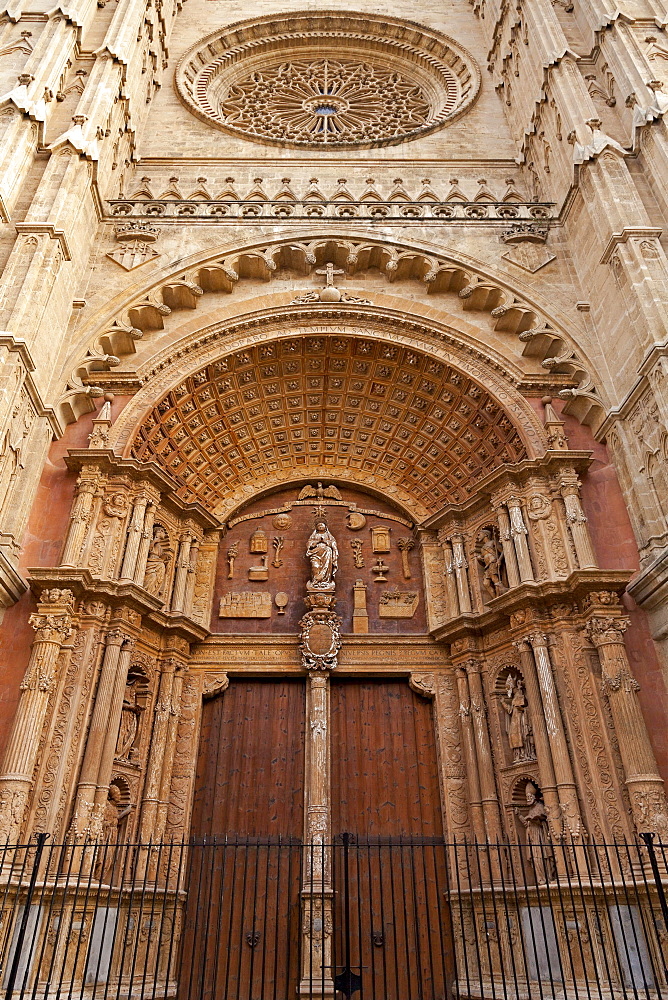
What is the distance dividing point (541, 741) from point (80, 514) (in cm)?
612

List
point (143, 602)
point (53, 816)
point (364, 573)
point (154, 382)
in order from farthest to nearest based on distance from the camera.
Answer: point (364, 573), point (154, 382), point (143, 602), point (53, 816)

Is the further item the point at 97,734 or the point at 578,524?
the point at 578,524

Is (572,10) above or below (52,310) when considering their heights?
above

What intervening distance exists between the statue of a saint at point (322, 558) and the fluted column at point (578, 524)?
3497 mm

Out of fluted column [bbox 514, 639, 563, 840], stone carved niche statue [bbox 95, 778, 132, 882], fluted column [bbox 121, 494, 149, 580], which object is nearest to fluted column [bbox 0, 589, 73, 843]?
fluted column [bbox 121, 494, 149, 580]

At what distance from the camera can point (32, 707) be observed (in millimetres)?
7164

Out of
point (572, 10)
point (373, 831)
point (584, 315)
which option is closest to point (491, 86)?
point (572, 10)

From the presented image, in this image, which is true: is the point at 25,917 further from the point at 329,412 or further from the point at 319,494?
the point at 329,412

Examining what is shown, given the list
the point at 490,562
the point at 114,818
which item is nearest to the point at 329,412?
the point at 490,562

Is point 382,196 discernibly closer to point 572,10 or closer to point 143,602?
point 572,10

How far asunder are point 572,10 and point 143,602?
44.4 ft

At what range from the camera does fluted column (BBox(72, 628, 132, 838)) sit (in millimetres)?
7078

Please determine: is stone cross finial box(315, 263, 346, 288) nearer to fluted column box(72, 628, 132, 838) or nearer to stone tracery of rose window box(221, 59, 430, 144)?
stone tracery of rose window box(221, 59, 430, 144)

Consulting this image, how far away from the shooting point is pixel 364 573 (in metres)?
10.7
